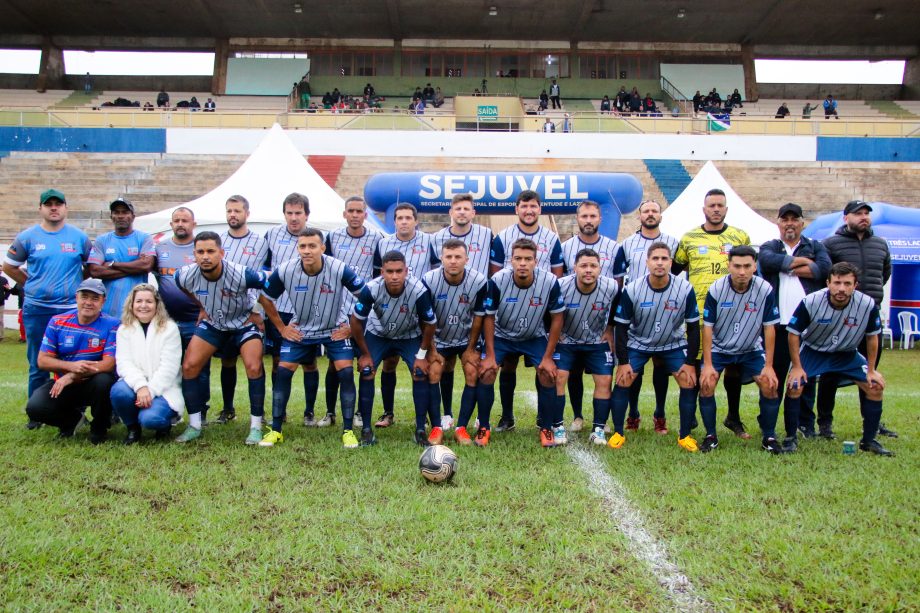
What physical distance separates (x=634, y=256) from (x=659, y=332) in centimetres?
114

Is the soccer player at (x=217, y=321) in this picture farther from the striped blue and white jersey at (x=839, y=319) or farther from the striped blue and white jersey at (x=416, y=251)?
the striped blue and white jersey at (x=839, y=319)

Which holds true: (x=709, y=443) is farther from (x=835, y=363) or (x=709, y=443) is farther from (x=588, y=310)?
(x=588, y=310)

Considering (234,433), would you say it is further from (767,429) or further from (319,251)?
(767,429)

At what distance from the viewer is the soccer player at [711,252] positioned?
618 centimetres

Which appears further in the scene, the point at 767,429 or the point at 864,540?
the point at 767,429

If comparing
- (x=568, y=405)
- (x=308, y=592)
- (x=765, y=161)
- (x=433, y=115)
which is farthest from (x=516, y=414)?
(x=765, y=161)

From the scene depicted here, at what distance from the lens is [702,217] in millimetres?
13820

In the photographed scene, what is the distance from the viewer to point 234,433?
596 centimetres

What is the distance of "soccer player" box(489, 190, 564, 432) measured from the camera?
6.35 metres

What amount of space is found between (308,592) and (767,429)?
391 centimetres

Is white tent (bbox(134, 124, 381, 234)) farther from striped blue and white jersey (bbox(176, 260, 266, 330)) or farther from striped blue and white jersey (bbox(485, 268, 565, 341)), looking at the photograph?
striped blue and white jersey (bbox(485, 268, 565, 341))

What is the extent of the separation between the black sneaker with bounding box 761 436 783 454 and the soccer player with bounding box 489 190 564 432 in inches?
81.7

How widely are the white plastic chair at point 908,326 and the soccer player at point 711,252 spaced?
31.2 feet

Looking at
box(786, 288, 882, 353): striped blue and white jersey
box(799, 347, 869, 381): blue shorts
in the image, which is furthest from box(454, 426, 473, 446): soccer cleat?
box(799, 347, 869, 381): blue shorts
